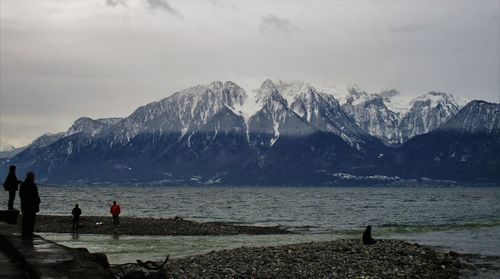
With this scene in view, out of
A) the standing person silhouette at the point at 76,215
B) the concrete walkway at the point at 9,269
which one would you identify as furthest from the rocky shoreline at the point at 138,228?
the concrete walkway at the point at 9,269

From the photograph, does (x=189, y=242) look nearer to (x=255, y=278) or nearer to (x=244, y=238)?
(x=244, y=238)

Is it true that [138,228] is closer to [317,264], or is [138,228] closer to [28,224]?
[317,264]

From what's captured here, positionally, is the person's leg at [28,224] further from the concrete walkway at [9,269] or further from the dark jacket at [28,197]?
the concrete walkway at [9,269]

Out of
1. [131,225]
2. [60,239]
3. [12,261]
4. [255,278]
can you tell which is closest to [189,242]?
[60,239]

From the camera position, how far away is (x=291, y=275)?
29.6m

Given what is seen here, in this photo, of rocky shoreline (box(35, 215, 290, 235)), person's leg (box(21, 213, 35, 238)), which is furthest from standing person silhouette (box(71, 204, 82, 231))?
person's leg (box(21, 213, 35, 238))

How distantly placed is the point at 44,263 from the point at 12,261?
3.24m

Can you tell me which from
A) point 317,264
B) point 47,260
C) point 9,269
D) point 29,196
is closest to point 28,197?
point 29,196

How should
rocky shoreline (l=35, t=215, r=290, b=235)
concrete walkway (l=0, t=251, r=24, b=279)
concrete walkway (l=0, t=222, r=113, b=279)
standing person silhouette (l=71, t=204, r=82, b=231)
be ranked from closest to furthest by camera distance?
1. concrete walkway (l=0, t=222, r=113, b=279)
2. concrete walkway (l=0, t=251, r=24, b=279)
3. standing person silhouette (l=71, t=204, r=82, b=231)
4. rocky shoreline (l=35, t=215, r=290, b=235)

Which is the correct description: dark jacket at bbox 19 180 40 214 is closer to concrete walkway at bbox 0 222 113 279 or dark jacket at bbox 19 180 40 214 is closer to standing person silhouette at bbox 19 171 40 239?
standing person silhouette at bbox 19 171 40 239

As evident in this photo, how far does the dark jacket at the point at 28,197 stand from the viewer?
24672 millimetres

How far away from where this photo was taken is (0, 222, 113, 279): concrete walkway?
19859 mm

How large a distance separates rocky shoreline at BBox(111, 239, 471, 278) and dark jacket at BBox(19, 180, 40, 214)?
14.9ft

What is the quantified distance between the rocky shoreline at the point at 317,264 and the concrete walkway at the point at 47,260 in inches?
112
